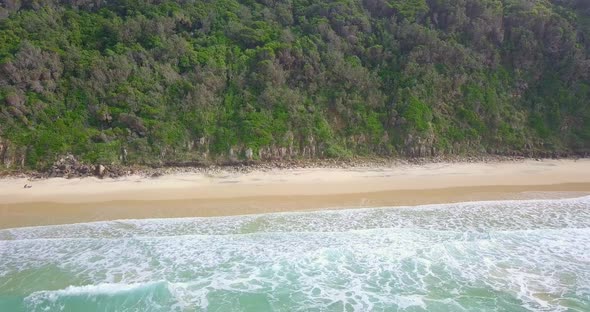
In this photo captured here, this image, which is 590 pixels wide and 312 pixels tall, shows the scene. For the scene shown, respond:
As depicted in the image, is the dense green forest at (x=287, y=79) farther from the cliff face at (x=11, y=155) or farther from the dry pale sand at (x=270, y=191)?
the dry pale sand at (x=270, y=191)

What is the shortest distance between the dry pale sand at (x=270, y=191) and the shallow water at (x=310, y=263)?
137 cm

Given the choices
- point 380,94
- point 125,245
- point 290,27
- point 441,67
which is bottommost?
point 125,245

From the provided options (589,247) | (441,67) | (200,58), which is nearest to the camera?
(589,247)

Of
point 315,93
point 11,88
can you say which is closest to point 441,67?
point 315,93

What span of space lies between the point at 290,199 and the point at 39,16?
21.1m

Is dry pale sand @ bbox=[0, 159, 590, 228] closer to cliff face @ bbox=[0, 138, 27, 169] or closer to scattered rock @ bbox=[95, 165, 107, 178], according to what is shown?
scattered rock @ bbox=[95, 165, 107, 178]

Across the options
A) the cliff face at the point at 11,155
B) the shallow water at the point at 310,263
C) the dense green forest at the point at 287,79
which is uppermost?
the dense green forest at the point at 287,79

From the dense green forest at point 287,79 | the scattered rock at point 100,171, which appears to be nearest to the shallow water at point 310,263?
the scattered rock at point 100,171

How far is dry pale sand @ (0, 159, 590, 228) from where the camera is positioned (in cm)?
1533

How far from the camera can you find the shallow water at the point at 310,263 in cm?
926

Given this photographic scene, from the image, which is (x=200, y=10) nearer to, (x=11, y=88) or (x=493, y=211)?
(x=11, y=88)

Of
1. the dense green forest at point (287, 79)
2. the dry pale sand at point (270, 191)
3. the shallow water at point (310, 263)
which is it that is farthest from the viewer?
the dense green forest at point (287, 79)

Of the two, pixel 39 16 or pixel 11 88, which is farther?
pixel 39 16

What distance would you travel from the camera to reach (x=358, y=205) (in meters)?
15.9
